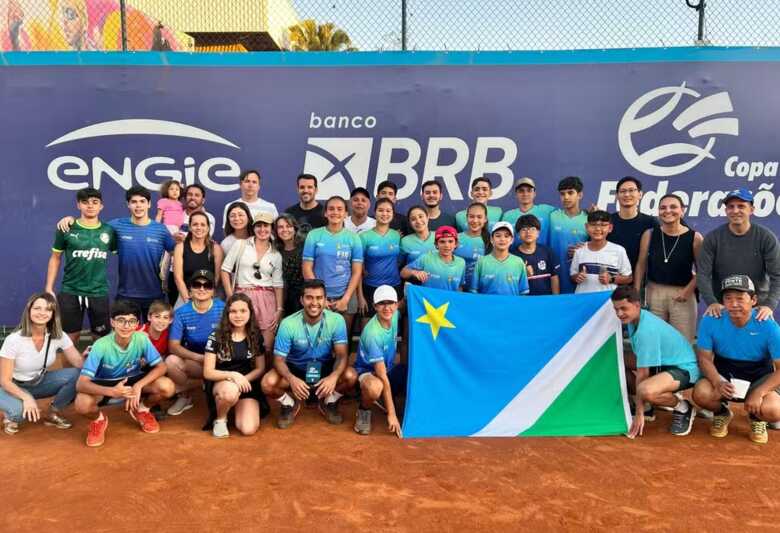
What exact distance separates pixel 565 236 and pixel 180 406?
3.86m

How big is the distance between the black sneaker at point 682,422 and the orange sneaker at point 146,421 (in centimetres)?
406

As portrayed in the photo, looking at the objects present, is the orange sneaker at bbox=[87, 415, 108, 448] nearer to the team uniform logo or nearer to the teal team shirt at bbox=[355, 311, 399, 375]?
the teal team shirt at bbox=[355, 311, 399, 375]

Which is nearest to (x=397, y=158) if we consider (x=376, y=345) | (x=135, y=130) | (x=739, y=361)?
(x=376, y=345)

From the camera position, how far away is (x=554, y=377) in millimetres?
4676

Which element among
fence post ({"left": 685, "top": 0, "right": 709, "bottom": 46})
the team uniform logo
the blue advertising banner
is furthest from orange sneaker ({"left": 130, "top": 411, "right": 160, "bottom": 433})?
fence post ({"left": 685, "top": 0, "right": 709, "bottom": 46})

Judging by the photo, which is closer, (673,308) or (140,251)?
(673,308)

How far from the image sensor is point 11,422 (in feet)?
14.9

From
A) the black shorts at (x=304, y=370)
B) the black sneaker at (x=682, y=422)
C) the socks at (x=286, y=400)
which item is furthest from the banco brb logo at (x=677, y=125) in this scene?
the socks at (x=286, y=400)

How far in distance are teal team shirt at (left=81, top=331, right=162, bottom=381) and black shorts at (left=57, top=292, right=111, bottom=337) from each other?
2.84 ft

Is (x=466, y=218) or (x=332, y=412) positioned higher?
(x=466, y=218)

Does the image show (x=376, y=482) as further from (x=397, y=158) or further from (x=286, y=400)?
(x=397, y=158)

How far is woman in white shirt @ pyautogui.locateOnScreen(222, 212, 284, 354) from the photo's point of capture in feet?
17.1

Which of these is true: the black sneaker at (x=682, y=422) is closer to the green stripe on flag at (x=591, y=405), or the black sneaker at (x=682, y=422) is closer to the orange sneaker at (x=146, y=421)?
the green stripe on flag at (x=591, y=405)

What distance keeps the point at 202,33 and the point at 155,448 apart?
48.6ft
